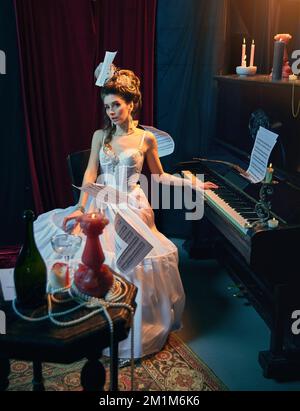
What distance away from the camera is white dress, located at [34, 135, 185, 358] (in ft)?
8.24

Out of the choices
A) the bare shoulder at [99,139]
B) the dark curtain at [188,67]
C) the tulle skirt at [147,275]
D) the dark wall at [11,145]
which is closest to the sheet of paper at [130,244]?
the tulle skirt at [147,275]

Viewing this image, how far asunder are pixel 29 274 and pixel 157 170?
56.9 inches

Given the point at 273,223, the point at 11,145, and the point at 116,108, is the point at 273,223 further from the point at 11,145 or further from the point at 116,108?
the point at 11,145

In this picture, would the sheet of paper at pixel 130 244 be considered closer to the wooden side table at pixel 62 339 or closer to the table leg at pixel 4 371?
the wooden side table at pixel 62 339

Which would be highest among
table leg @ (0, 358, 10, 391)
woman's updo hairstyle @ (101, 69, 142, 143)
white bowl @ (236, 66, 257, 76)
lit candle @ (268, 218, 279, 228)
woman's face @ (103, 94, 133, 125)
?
white bowl @ (236, 66, 257, 76)

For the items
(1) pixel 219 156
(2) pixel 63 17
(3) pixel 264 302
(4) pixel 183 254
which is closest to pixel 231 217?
(3) pixel 264 302

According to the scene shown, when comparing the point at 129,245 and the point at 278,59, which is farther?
the point at 278,59

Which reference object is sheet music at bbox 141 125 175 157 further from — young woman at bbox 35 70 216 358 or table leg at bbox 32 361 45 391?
table leg at bbox 32 361 45 391

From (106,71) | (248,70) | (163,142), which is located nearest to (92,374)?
(106,71)

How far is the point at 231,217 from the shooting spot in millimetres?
2564

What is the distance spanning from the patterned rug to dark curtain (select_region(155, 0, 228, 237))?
1.83m

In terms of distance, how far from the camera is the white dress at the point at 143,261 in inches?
98.9

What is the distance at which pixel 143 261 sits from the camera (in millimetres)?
2529

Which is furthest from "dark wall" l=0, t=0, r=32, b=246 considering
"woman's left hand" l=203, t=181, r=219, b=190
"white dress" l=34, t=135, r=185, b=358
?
"woman's left hand" l=203, t=181, r=219, b=190
